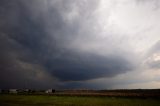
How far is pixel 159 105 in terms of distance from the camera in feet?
199

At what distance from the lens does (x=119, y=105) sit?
64.2 meters

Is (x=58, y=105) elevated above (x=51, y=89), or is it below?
below

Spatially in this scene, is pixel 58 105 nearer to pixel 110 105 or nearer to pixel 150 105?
pixel 110 105

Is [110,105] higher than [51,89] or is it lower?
lower

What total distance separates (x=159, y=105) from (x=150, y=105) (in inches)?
87.0

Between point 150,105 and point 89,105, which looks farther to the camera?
point 89,105

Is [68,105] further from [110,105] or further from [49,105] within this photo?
[110,105]

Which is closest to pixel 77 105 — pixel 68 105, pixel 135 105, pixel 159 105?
pixel 68 105

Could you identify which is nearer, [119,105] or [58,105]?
[119,105]

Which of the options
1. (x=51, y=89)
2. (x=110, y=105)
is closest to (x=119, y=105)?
(x=110, y=105)

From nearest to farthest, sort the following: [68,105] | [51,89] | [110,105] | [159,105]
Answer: [159,105] < [110,105] < [68,105] < [51,89]

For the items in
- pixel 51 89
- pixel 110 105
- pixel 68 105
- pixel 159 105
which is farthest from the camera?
pixel 51 89

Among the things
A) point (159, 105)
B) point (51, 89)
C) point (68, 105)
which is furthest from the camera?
point (51, 89)

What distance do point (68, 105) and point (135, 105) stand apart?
19509 millimetres
